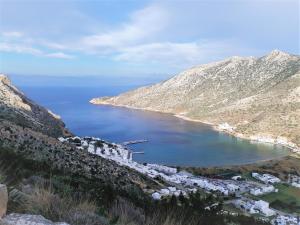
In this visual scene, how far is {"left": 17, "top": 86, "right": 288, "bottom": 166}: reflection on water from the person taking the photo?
84250 mm

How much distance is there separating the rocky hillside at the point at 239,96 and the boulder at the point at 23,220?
333ft

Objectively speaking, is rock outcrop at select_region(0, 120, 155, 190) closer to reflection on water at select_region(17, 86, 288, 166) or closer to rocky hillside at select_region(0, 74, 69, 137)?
rocky hillside at select_region(0, 74, 69, 137)

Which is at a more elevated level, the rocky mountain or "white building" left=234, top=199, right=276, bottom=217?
the rocky mountain

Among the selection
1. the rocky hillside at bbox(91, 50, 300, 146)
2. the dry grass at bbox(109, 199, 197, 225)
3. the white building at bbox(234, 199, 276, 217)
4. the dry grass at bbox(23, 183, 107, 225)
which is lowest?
the white building at bbox(234, 199, 276, 217)

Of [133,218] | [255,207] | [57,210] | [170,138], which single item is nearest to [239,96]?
[170,138]

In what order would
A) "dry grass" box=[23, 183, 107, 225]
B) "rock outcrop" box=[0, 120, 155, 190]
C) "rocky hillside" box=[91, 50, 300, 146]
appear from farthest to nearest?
"rocky hillside" box=[91, 50, 300, 146] < "rock outcrop" box=[0, 120, 155, 190] < "dry grass" box=[23, 183, 107, 225]

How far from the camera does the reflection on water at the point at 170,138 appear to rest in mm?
84250

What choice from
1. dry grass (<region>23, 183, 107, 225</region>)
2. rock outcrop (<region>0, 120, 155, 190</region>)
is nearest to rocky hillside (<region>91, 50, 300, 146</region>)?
rock outcrop (<region>0, 120, 155, 190</region>)

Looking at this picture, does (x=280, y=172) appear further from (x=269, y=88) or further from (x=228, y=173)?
(x=269, y=88)

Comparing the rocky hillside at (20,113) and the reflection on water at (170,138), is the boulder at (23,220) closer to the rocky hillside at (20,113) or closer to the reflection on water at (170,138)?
the rocky hillside at (20,113)

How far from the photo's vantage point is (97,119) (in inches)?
5458

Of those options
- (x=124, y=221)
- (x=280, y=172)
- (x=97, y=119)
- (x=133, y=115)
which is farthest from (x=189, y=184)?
(x=133, y=115)

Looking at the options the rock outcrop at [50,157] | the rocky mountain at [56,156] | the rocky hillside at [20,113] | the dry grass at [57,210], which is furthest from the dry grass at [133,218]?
the rocky hillside at [20,113]

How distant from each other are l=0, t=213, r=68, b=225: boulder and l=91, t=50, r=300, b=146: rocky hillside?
102 m
